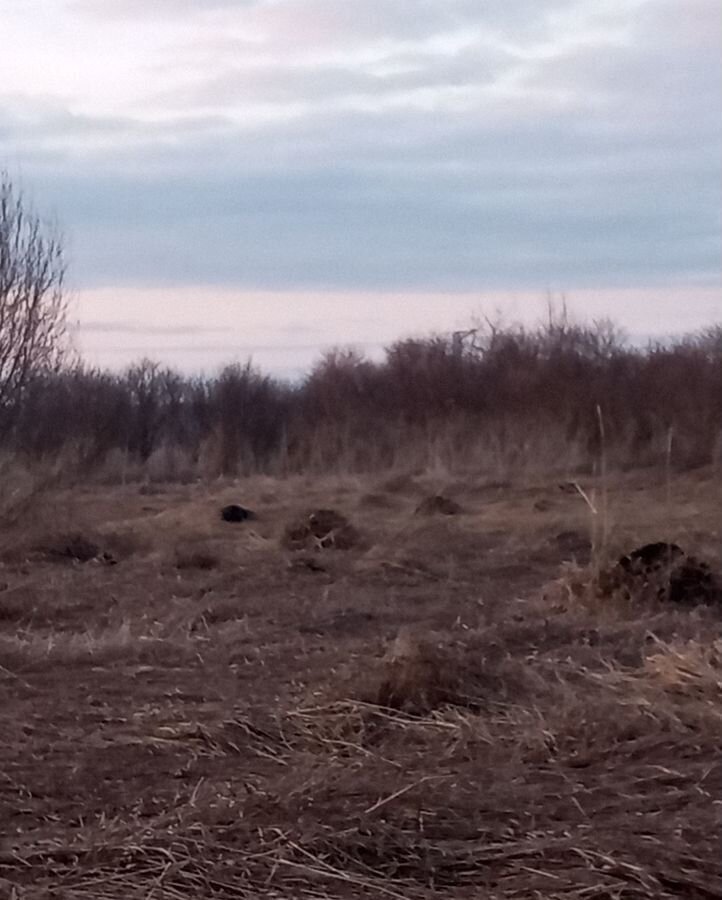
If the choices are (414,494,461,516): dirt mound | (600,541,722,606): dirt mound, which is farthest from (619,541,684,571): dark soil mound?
(414,494,461,516): dirt mound

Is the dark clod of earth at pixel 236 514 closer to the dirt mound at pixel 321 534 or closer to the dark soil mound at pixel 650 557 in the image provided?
the dirt mound at pixel 321 534

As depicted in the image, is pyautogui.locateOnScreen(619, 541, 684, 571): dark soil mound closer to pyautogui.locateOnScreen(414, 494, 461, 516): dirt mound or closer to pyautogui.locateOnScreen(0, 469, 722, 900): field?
pyautogui.locateOnScreen(0, 469, 722, 900): field

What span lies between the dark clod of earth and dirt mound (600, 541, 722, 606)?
7.10 metres

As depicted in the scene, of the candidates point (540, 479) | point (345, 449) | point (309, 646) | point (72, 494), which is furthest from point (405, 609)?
point (345, 449)

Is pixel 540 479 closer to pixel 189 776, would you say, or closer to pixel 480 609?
pixel 480 609

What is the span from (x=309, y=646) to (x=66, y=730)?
75.3 inches

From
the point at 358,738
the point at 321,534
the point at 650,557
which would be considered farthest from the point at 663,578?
the point at 321,534

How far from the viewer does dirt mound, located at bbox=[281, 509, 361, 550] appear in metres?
12.2

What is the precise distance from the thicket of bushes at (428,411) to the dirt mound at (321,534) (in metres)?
4.46

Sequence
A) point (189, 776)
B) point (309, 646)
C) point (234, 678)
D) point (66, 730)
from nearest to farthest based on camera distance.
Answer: point (189, 776) → point (66, 730) → point (234, 678) → point (309, 646)

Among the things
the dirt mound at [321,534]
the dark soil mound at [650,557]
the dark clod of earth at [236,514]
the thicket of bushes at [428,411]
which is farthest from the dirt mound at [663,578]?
the thicket of bushes at [428,411]

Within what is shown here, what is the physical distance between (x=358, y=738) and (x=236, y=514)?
Result: 33.4 ft

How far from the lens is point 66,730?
5.44 metres

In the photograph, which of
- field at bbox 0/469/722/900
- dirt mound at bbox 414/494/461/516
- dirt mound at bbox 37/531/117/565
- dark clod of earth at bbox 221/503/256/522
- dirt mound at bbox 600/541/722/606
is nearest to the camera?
field at bbox 0/469/722/900
